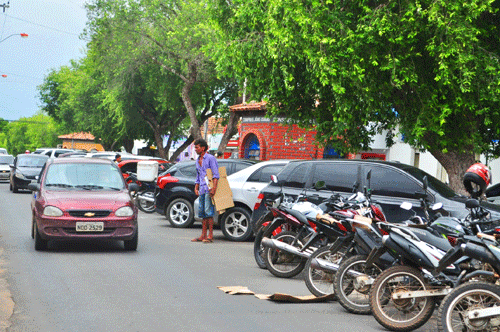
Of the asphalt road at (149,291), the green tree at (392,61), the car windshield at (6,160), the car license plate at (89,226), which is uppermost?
the green tree at (392,61)

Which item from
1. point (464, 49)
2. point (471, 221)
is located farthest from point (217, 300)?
point (464, 49)

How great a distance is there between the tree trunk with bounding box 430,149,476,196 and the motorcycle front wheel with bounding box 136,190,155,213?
26.8 ft

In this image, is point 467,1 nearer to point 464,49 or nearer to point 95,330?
point 464,49

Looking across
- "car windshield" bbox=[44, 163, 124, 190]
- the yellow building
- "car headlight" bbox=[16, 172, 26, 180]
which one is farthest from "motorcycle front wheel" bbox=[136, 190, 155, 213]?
the yellow building

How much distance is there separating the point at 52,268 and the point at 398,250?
205 inches

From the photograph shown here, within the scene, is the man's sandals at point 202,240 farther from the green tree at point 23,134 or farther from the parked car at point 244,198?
the green tree at point 23,134

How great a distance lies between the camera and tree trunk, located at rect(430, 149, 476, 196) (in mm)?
17641

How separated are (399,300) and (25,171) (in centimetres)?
2598

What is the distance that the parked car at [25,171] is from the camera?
30125mm

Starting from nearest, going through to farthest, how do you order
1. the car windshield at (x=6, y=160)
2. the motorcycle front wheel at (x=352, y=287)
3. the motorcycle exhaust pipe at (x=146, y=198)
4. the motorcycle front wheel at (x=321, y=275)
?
the motorcycle front wheel at (x=352, y=287) → the motorcycle front wheel at (x=321, y=275) → the motorcycle exhaust pipe at (x=146, y=198) → the car windshield at (x=6, y=160)

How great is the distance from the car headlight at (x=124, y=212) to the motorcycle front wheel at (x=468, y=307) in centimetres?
670

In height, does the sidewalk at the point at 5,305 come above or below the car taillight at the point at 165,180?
below

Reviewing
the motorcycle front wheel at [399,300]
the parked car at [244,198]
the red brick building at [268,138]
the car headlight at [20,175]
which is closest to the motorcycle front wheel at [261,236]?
the motorcycle front wheel at [399,300]

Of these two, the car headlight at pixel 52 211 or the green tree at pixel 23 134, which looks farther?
the green tree at pixel 23 134
